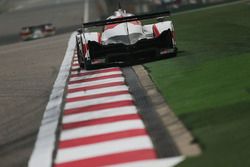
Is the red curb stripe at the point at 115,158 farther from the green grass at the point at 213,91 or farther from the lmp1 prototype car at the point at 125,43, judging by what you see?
the lmp1 prototype car at the point at 125,43

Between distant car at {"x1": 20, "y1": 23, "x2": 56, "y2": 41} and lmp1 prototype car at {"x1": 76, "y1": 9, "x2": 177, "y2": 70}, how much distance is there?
22028 millimetres

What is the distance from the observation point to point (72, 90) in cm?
1206

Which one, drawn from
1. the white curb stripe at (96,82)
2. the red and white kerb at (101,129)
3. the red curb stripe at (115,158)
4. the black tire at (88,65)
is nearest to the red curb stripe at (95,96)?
the red and white kerb at (101,129)

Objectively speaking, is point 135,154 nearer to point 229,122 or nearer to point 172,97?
point 229,122

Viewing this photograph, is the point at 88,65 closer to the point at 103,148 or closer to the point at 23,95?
the point at 23,95

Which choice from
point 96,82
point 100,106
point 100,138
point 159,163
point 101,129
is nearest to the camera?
point 159,163

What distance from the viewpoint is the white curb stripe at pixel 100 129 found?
26.8 feet

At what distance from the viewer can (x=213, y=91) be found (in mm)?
9883

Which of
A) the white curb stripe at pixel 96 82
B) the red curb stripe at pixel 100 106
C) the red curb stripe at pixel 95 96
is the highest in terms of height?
the red curb stripe at pixel 100 106

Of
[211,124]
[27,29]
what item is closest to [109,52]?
[211,124]

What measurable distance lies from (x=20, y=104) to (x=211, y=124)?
491 centimetres

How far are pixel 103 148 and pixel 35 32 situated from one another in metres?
30.7

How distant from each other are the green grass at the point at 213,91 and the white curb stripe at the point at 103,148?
766mm

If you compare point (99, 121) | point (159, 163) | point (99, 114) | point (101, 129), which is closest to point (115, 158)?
point (159, 163)
